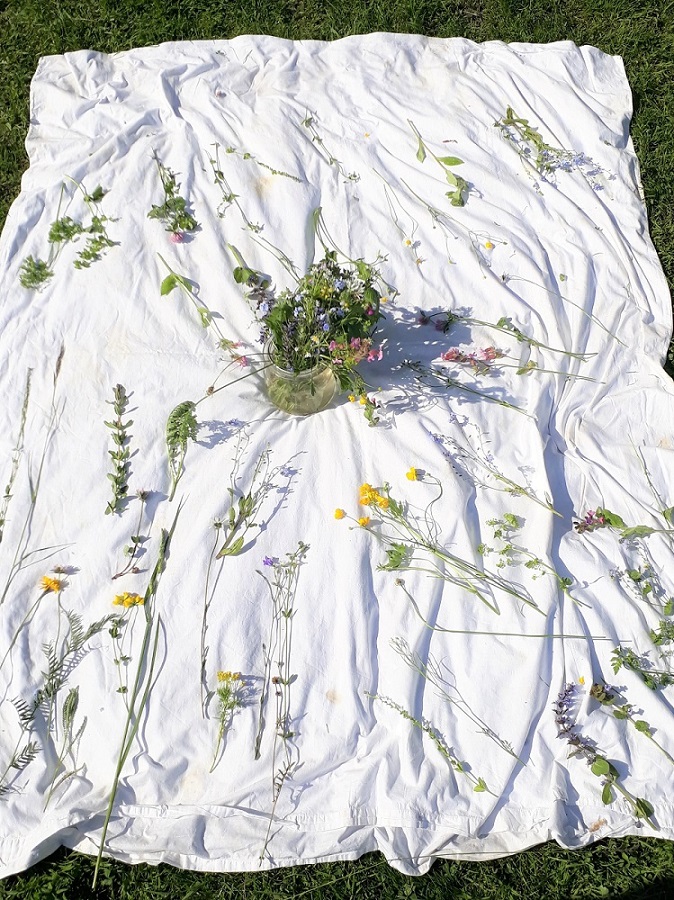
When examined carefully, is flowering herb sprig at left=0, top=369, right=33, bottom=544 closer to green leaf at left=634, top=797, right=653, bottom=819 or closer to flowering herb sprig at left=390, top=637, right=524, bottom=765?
flowering herb sprig at left=390, top=637, right=524, bottom=765

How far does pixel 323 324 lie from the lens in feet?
6.57

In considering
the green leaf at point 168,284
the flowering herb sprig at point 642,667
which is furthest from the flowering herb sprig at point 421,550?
the green leaf at point 168,284

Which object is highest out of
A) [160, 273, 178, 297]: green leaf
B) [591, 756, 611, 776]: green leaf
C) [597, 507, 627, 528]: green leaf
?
[160, 273, 178, 297]: green leaf

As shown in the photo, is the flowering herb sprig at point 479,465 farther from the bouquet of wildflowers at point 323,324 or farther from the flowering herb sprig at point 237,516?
the flowering herb sprig at point 237,516

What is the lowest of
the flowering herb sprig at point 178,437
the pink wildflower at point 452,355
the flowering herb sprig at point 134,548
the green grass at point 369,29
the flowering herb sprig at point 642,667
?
the flowering herb sprig at point 642,667

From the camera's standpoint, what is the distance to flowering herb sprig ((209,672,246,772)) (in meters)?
2.07

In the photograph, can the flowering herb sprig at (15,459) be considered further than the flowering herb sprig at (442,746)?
Yes

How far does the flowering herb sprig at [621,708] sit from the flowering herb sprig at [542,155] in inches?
72.2

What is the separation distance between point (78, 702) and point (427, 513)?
1.14 meters

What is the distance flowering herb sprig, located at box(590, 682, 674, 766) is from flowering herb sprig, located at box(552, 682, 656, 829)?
8 centimetres

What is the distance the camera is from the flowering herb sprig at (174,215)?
2.57m

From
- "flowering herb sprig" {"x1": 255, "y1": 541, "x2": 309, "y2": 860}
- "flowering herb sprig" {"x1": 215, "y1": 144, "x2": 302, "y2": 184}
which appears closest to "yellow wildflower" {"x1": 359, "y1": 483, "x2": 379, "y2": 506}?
"flowering herb sprig" {"x1": 255, "y1": 541, "x2": 309, "y2": 860}

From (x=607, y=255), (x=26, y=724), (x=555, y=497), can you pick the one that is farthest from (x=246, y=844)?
(x=607, y=255)

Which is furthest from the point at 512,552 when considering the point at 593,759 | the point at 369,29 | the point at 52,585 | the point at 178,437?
the point at 369,29
